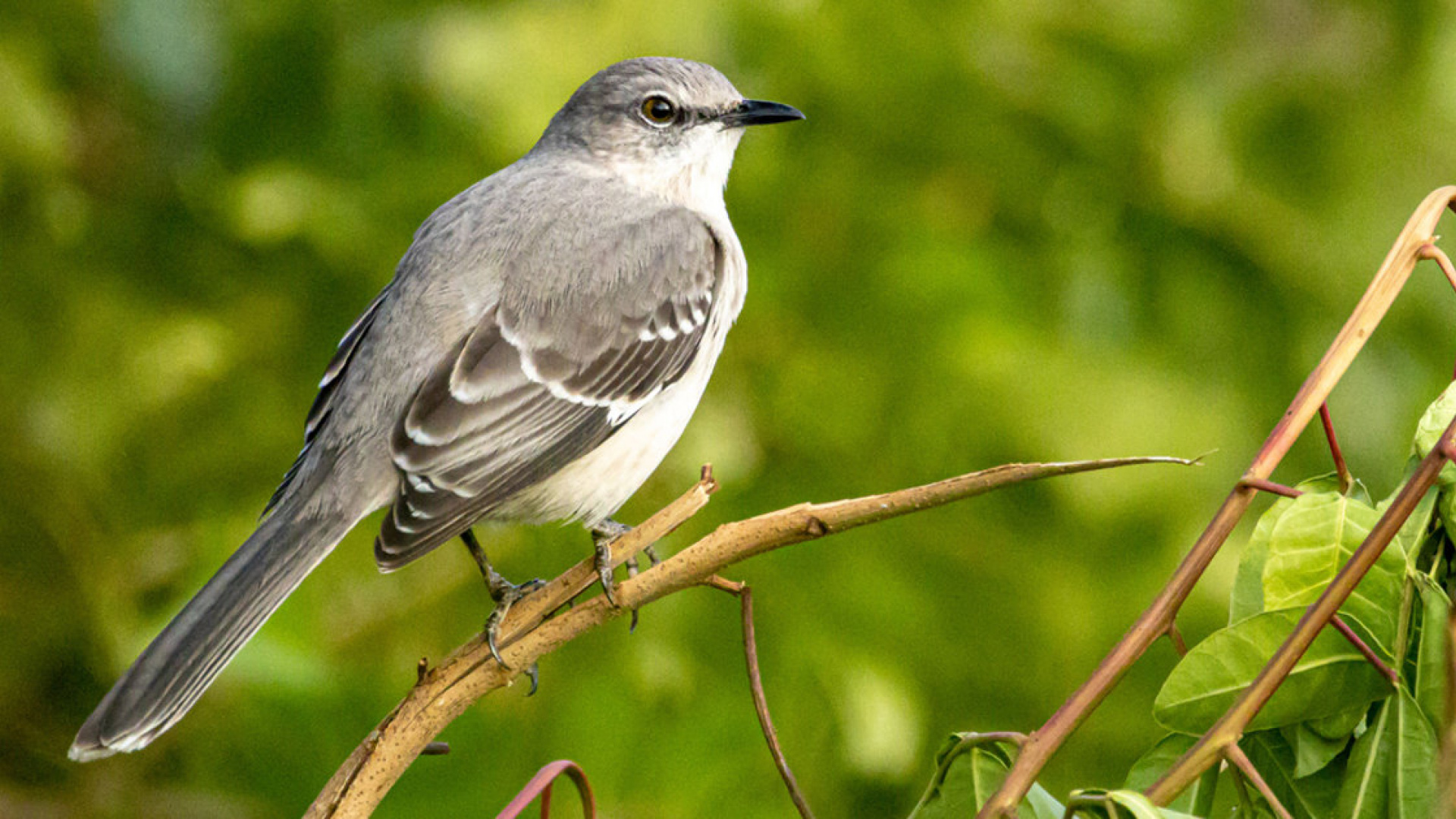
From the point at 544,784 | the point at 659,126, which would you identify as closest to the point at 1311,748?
the point at 544,784

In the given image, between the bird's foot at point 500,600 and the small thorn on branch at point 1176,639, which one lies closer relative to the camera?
the small thorn on branch at point 1176,639

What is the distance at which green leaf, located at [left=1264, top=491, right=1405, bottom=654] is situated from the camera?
176 cm

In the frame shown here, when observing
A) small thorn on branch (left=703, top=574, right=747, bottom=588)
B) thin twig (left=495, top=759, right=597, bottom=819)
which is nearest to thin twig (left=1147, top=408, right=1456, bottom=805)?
small thorn on branch (left=703, top=574, right=747, bottom=588)

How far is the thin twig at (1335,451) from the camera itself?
66.8 inches

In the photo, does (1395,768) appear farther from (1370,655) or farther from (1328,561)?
(1328,561)

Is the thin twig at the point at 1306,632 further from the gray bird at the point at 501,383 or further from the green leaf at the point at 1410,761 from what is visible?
the gray bird at the point at 501,383

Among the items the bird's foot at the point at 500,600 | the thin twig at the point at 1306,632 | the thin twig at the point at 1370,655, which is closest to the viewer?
the thin twig at the point at 1306,632

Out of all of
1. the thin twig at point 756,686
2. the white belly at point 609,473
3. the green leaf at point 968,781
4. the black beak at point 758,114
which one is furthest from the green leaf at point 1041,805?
the black beak at point 758,114

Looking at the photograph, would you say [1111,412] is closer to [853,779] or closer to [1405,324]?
[1405,324]

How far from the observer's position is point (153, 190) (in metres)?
4.24

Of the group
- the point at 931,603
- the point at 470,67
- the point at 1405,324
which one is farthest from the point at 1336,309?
the point at 470,67

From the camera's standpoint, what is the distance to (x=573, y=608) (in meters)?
2.28

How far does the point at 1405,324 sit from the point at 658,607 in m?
2.19

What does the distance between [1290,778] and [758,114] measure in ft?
7.61
